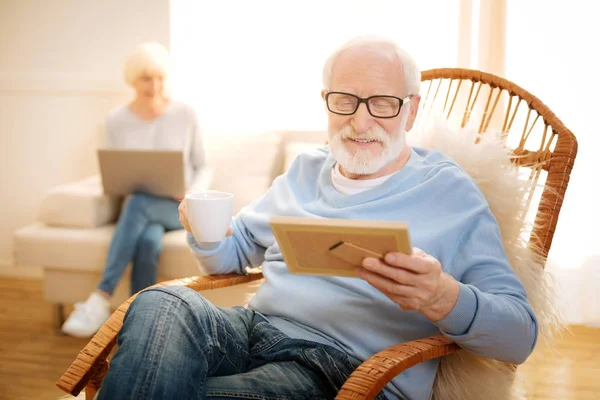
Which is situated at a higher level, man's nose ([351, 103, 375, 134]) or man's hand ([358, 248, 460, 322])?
man's nose ([351, 103, 375, 134])

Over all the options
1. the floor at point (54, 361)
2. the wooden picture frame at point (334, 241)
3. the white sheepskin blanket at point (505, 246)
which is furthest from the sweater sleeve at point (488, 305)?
the floor at point (54, 361)

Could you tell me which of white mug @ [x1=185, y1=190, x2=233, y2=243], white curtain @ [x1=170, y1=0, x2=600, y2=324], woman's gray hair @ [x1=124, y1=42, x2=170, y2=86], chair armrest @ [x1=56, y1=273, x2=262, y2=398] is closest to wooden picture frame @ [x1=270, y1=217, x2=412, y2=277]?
white mug @ [x1=185, y1=190, x2=233, y2=243]

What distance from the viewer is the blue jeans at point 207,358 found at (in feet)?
3.70

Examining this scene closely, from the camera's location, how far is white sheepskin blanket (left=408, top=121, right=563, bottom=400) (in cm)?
141

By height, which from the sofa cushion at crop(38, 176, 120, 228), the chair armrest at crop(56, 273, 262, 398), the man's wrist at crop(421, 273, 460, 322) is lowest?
the sofa cushion at crop(38, 176, 120, 228)

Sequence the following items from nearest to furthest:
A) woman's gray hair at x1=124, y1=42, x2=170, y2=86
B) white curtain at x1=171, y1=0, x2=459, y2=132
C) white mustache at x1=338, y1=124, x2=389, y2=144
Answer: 1. white mustache at x1=338, y1=124, x2=389, y2=144
2. woman's gray hair at x1=124, y1=42, x2=170, y2=86
3. white curtain at x1=171, y1=0, x2=459, y2=132

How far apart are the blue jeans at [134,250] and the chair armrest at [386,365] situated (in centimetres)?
171

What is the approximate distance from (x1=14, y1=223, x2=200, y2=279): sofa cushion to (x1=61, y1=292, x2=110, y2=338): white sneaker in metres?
0.17

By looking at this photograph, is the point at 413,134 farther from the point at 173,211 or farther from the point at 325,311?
the point at 173,211

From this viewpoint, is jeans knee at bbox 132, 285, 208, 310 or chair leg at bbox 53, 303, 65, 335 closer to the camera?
jeans knee at bbox 132, 285, 208, 310

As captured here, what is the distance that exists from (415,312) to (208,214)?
0.47 m

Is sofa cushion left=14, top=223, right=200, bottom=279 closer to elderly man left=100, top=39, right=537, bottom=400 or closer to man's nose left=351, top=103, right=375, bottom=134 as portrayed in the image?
elderly man left=100, top=39, right=537, bottom=400

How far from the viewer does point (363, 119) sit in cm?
151

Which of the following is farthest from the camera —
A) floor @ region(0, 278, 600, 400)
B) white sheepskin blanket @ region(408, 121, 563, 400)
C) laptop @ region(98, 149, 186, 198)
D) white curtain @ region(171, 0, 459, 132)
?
white curtain @ region(171, 0, 459, 132)
